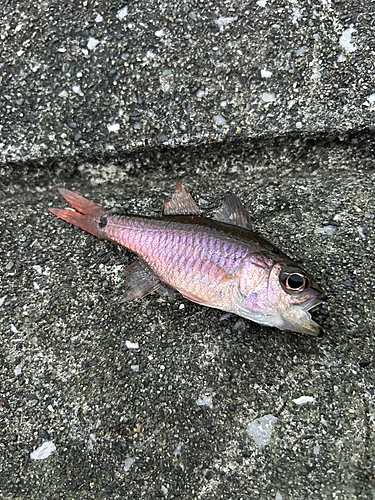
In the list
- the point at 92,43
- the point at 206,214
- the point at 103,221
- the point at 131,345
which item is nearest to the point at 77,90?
the point at 92,43

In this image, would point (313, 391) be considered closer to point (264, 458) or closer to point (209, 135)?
point (264, 458)

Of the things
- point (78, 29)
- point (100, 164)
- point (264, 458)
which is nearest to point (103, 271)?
point (100, 164)

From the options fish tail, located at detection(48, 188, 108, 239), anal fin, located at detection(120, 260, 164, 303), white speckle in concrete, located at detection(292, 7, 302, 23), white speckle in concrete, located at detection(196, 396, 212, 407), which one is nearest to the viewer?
white speckle in concrete, located at detection(196, 396, 212, 407)

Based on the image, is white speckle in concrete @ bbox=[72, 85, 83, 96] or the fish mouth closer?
the fish mouth

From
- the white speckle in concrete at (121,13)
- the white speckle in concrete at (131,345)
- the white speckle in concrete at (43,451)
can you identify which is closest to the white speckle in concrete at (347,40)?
the white speckle in concrete at (121,13)

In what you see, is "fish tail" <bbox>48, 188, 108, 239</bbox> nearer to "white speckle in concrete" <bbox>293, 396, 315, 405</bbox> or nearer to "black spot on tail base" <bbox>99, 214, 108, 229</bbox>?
"black spot on tail base" <bbox>99, 214, 108, 229</bbox>

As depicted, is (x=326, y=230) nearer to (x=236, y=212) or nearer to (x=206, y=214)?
(x=236, y=212)

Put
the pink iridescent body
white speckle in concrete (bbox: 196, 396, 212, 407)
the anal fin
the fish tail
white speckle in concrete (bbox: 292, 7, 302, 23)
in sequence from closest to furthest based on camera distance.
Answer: the pink iridescent body → white speckle in concrete (bbox: 196, 396, 212, 407) → the anal fin → the fish tail → white speckle in concrete (bbox: 292, 7, 302, 23)

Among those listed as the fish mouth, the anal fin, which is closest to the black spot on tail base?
the anal fin
